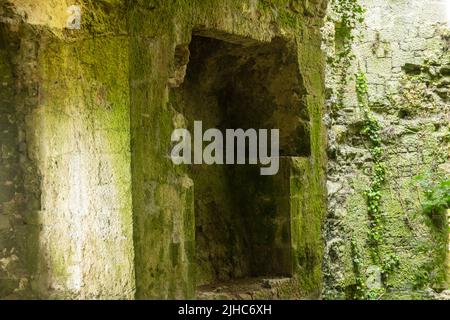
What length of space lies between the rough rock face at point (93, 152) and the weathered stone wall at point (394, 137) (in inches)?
130

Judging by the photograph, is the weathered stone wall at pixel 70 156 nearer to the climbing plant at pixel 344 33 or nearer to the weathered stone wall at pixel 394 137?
the weathered stone wall at pixel 394 137

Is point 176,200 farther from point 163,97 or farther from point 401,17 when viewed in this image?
point 401,17

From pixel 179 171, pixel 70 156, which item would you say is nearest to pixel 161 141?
pixel 179 171

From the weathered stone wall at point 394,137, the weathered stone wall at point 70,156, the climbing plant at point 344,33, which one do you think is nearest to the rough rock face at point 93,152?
the weathered stone wall at point 70,156

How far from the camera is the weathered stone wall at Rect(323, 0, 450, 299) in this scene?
266 inches

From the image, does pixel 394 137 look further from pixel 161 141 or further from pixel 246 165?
pixel 161 141

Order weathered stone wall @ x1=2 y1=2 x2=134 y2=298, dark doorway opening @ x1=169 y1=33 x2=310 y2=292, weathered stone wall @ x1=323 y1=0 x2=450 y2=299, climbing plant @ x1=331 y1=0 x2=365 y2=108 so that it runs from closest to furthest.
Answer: weathered stone wall @ x1=2 y1=2 x2=134 y2=298, dark doorway opening @ x1=169 y1=33 x2=310 y2=292, weathered stone wall @ x1=323 y1=0 x2=450 y2=299, climbing plant @ x1=331 y1=0 x2=365 y2=108

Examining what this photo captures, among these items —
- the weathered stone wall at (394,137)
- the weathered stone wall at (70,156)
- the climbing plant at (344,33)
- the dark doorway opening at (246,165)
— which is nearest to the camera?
the weathered stone wall at (70,156)

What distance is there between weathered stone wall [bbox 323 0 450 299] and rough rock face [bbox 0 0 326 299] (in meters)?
3.31

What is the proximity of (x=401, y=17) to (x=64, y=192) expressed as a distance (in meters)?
4.97

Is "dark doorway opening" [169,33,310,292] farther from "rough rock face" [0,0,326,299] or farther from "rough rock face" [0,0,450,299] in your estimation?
"rough rock face" [0,0,326,299]

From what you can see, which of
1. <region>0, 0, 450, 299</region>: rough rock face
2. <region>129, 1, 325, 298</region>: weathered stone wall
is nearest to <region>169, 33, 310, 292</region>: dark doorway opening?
<region>0, 0, 450, 299</region>: rough rock face

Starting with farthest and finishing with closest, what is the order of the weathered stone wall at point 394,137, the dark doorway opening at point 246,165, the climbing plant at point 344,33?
the climbing plant at point 344,33 → the weathered stone wall at point 394,137 → the dark doorway opening at point 246,165

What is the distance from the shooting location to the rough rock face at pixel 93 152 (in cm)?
331
